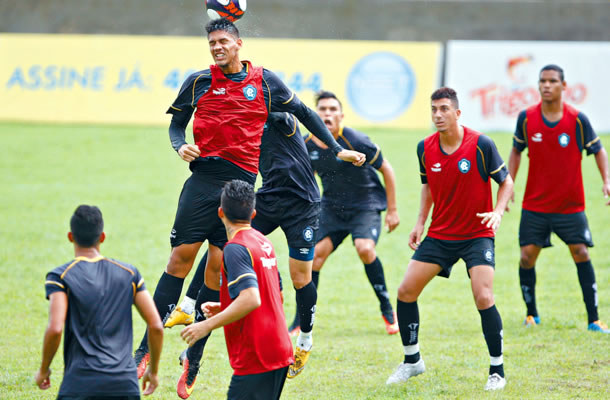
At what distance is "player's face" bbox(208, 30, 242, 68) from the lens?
5.95 metres

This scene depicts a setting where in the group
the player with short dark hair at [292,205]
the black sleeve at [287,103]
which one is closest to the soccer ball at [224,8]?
the black sleeve at [287,103]

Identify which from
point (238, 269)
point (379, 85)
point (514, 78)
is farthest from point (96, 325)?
point (514, 78)

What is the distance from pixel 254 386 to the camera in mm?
4570

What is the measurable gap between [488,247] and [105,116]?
17.8 metres

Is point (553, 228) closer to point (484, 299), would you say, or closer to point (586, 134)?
point (586, 134)

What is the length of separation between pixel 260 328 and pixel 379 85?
60.6 feet

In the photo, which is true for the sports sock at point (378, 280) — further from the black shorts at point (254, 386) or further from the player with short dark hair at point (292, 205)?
the black shorts at point (254, 386)

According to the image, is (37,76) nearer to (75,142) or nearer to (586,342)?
(75,142)

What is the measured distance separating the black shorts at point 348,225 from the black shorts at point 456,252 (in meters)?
2.11

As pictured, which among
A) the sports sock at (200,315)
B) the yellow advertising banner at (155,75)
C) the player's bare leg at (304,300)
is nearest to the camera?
the sports sock at (200,315)

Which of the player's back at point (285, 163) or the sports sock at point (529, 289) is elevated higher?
the player's back at point (285, 163)

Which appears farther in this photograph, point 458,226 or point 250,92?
point 458,226

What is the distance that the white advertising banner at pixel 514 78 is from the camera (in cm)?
2200

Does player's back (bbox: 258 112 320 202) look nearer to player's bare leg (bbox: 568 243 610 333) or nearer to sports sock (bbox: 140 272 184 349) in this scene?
sports sock (bbox: 140 272 184 349)
